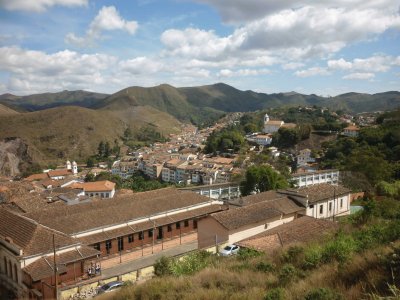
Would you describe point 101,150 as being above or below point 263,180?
below

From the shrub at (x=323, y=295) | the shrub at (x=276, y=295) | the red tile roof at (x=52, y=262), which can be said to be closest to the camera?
the shrub at (x=323, y=295)

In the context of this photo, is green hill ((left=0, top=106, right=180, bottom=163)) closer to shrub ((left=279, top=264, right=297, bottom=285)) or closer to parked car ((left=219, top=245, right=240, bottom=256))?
parked car ((left=219, top=245, right=240, bottom=256))

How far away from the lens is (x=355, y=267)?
7.97 meters

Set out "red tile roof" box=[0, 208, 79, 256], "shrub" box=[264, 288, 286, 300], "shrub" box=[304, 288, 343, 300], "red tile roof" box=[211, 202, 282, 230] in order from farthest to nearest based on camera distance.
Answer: "red tile roof" box=[211, 202, 282, 230]
"red tile roof" box=[0, 208, 79, 256]
"shrub" box=[264, 288, 286, 300]
"shrub" box=[304, 288, 343, 300]

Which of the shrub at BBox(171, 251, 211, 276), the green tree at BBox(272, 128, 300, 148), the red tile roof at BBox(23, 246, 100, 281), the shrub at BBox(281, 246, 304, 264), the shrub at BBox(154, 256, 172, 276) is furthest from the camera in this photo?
the green tree at BBox(272, 128, 300, 148)

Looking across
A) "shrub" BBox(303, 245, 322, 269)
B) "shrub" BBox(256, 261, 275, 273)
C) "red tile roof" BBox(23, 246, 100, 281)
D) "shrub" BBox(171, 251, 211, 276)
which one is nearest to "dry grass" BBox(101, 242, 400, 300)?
"shrub" BBox(256, 261, 275, 273)

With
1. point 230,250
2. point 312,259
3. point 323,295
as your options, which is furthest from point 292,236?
point 323,295

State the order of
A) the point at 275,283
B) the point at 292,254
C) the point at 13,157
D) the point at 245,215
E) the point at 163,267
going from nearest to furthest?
1. the point at 275,283
2. the point at 292,254
3. the point at 163,267
4. the point at 245,215
5. the point at 13,157

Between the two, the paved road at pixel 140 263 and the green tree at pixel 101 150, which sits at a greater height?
the paved road at pixel 140 263

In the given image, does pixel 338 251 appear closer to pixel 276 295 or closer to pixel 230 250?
pixel 276 295

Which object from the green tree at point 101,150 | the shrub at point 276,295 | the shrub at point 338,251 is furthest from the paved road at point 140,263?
the green tree at point 101,150

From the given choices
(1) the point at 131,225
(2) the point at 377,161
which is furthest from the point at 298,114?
(1) the point at 131,225

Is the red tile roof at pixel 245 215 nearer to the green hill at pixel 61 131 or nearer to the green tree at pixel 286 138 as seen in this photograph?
the green tree at pixel 286 138

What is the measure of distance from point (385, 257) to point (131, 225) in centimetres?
2007
